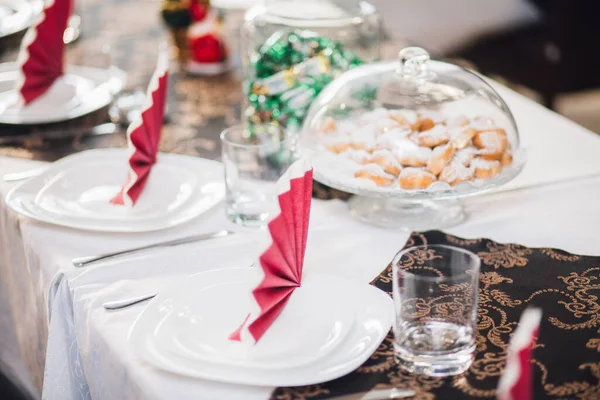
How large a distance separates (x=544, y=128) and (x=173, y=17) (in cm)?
92

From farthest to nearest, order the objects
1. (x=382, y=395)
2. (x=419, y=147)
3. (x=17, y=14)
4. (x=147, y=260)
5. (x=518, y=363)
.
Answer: (x=17, y=14), (x=419, y=147), (x=147, y=260), (x=382, y=395), (x=518, y=363)

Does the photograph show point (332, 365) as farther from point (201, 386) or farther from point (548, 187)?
point (548, 187)

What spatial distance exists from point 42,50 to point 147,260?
0.70 meters

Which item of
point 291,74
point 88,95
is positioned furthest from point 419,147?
point 88,95

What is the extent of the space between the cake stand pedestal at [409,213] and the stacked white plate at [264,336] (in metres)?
0.26

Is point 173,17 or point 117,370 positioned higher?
point 173,17

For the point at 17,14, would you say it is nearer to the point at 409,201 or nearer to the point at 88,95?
the point at 88,95

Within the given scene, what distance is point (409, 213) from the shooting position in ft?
4.19

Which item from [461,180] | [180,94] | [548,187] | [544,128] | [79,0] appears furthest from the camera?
[79,0]

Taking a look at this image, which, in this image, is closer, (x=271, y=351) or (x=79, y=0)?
(x=271, y=351)

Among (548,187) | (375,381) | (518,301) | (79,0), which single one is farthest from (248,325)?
(79,0)

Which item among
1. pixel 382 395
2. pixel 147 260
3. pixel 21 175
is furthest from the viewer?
pixel 21 175

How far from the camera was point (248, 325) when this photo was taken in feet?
2.99

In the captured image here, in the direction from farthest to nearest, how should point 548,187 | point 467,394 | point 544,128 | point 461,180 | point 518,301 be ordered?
point 544,128
point 548,187
point 461,180
point 518,301
point 467,394
